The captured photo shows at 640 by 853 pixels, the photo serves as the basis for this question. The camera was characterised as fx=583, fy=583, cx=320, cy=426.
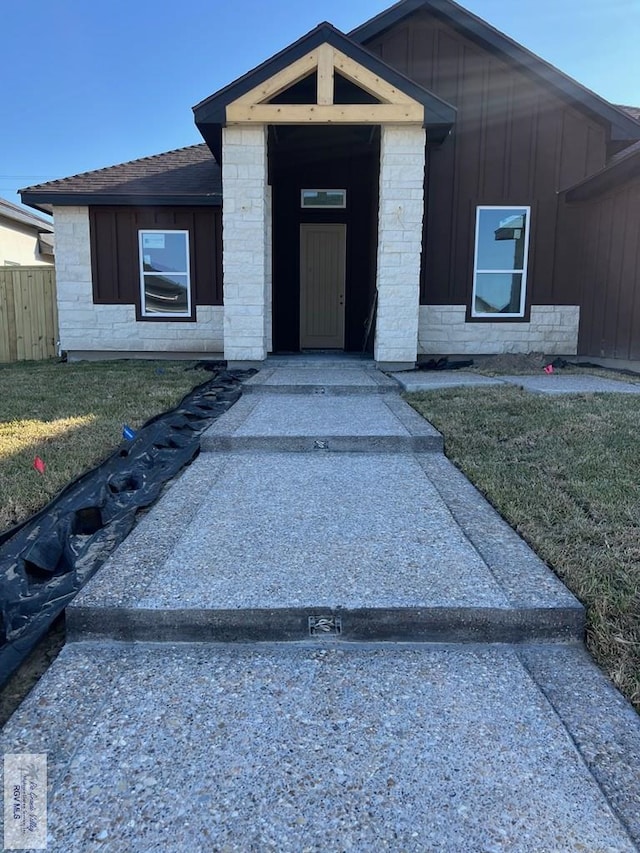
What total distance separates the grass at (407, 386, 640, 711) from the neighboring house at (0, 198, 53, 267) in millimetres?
15436

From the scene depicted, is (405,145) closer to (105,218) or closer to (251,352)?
(251,352)

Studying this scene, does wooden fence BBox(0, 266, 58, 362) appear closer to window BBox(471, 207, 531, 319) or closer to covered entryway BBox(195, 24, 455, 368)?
covered entryway BBox(195, 24, 455, 368)

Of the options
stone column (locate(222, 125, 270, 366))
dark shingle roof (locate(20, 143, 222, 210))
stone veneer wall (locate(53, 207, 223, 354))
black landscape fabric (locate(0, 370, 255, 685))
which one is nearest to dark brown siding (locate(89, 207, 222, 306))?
stone veneer wall (locate(53, 207, 223, 354))

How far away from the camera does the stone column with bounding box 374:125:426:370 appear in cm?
772

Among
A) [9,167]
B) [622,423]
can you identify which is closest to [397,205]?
[622,423]

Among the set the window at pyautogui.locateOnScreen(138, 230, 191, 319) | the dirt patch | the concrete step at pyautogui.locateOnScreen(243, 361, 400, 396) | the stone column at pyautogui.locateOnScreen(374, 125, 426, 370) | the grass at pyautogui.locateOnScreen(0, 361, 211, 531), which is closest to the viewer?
the grass at pyautogui.locateOnScreen(0, 361, 211, 531)

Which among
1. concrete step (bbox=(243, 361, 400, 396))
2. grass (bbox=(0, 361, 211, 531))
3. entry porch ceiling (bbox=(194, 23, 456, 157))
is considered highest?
entry porch ceiling (bbox=(194, 23, 456, 157))

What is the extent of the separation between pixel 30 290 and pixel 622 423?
35.4 feet

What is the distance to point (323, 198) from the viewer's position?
10.5 m

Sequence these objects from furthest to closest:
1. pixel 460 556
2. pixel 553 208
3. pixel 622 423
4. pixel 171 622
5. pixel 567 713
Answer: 1. pixel 553 208
2. pixel 622 423
3. pixel 460 556
4. pixel 171 622
5. pixel 567 713

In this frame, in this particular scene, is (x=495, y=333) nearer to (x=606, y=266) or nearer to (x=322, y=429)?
(x=606, y=266)

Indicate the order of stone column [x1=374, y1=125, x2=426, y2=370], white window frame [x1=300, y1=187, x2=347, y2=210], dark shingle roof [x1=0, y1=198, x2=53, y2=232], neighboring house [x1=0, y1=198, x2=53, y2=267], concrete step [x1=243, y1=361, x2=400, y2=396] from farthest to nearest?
neighboring house [x1=0, y1=198, x2=53, y2=267] < dark shingle roof [x1=0, y1=198, x2=53, y2=232] < white window frame [x1=300, y1=187, x2=347, y2=210] < stone column [x1=374, y1=125, x2=426, y2=370] < concrete step [x1=243, y1=361, x2=400, y2=396]

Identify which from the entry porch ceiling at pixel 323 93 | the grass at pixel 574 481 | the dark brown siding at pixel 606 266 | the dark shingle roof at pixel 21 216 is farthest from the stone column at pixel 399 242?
the dark shingle roof at pixel 21 216

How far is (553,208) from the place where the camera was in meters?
9.47
